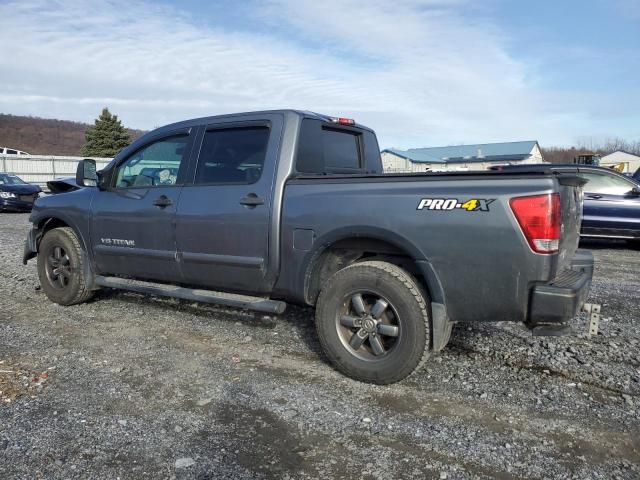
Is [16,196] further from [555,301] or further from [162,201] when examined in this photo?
[555,301]

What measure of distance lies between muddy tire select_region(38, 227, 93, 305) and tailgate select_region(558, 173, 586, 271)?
4478 mm

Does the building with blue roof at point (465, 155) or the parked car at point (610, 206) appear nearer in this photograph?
the parked car at point (610, 206)

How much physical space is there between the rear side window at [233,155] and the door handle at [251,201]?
0.47 ft

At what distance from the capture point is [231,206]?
4.25 m

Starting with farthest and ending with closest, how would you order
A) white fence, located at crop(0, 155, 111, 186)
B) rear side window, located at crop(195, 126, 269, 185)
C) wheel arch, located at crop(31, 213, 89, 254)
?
white fence, located at crop(0, 155, 111, 186)
wheel arch, located at crop(31, 213, 89, 254)
rear side window, located at crop(195, 126, 269, 185)

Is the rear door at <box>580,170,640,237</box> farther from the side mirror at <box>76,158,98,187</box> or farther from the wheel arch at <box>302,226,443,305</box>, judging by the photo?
the side mirror at <box>76,158,98,187</box>

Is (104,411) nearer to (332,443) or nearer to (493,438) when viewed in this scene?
(332,443)

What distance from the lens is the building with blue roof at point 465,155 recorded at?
62.6 metres

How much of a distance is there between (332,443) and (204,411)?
0.88 metres

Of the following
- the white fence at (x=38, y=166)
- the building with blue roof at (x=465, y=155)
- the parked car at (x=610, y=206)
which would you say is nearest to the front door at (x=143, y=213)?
the parked car at (x=610, y=206)

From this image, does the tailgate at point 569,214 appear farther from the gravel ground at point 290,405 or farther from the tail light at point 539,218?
the gravel ground at point 290,405

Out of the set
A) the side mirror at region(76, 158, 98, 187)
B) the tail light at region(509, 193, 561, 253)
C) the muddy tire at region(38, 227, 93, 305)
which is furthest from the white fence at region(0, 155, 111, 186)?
the tail light at region(509, 193, 561, 253)

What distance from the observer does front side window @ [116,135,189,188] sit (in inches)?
190

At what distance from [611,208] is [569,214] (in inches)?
284
